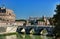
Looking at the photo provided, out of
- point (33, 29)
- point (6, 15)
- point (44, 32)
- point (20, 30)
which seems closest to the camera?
point (33, 29)

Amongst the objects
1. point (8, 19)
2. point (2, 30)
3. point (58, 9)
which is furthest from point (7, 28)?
point (58, 9)

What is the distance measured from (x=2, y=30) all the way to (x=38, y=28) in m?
9.61

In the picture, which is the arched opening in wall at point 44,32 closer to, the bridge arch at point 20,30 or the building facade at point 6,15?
the bridge arch at point 20,30

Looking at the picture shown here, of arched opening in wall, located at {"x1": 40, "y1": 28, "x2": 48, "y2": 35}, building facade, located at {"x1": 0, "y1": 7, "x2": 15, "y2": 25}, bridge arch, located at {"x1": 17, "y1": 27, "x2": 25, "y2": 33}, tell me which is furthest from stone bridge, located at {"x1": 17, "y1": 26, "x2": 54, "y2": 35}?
building facade, located at {"x1": 0, "y1": 7, "x2": 15, "y2": 25}

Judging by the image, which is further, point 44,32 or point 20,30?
point 20,30

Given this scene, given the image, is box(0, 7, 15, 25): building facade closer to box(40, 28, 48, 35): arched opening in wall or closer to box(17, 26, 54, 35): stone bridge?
box(17, 26, 54, 35): stone bridge

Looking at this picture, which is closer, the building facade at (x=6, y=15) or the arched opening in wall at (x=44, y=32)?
the arched opening in wall at (x=44, y=32)

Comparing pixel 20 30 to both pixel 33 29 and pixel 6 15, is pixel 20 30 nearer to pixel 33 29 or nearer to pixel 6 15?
pixel 33 29

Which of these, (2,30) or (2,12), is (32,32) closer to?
(2,30)

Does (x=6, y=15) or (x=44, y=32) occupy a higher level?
(x=6, y=15)

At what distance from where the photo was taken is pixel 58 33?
22812mm

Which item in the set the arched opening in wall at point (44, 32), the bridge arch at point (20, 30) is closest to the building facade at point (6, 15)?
the bridge arch at point (20, 30)

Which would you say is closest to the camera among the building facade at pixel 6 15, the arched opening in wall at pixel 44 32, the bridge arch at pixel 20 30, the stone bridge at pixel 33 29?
the stone bridge at pixel 33 29

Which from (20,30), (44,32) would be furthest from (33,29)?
(20,30)
